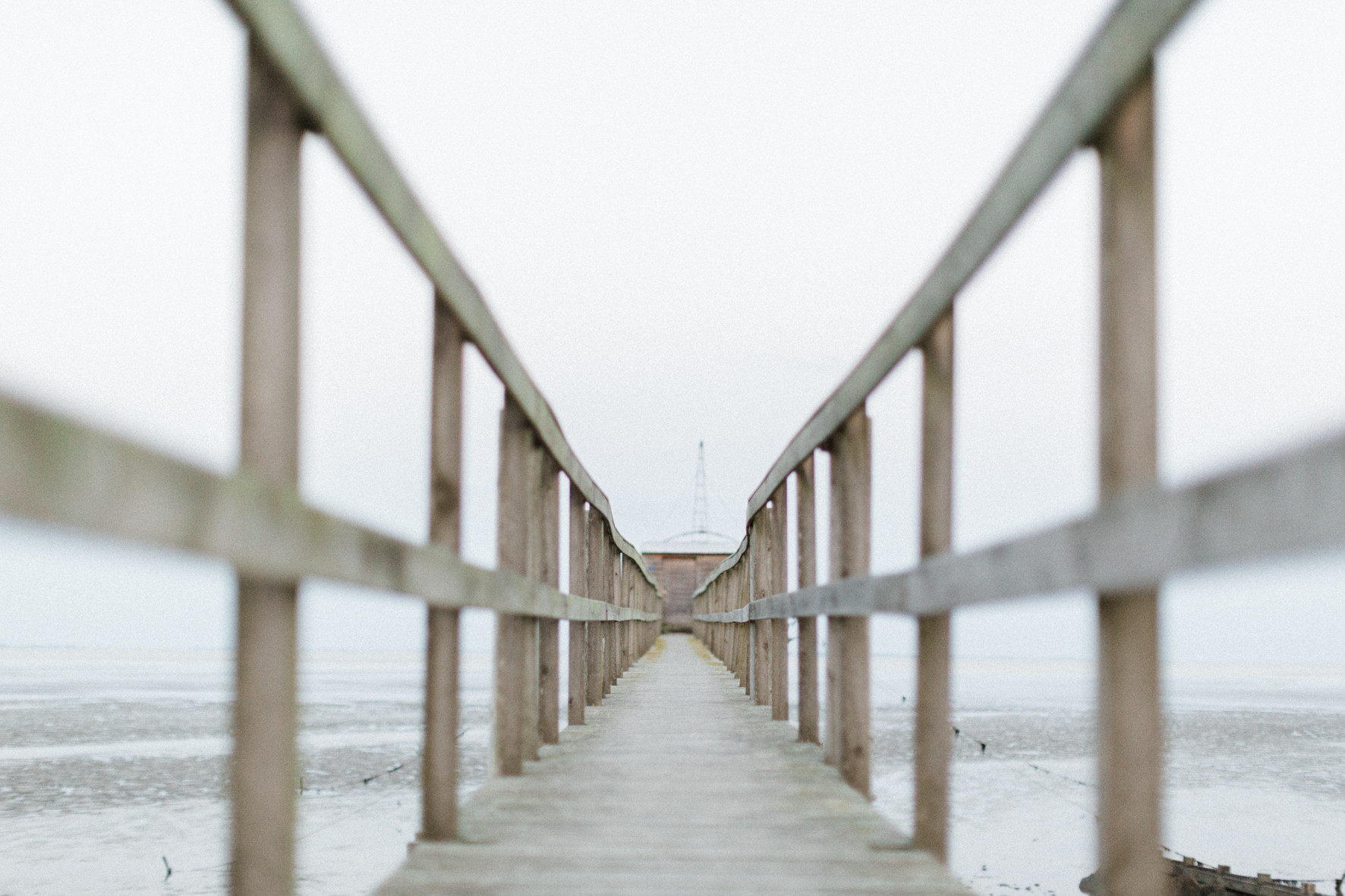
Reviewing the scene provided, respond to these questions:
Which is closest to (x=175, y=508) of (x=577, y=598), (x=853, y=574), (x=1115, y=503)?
(x=1115, y=503)

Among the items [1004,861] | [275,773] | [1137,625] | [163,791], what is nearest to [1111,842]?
[1137,625]

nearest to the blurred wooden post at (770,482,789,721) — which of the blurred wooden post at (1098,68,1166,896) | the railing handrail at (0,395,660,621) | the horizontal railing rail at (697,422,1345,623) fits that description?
the horizontal railing rail at (697,422,1345,623)

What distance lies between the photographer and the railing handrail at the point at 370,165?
186 cm

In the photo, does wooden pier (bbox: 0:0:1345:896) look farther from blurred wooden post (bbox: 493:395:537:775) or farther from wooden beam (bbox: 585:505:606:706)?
wooden beam (bbox: 585:505:606:706)

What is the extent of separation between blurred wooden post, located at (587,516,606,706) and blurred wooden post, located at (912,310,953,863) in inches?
183

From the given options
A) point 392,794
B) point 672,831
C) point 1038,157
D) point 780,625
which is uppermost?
point 1038,157

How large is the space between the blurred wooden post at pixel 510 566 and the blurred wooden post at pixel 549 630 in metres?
0.89

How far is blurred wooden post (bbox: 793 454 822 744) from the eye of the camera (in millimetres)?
5742

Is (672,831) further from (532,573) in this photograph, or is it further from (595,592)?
(595,592)

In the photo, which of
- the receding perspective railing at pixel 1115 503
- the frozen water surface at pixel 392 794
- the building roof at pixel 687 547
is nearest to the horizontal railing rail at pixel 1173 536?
the receding perspective railing at pixel 1115 503

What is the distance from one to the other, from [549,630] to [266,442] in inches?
162

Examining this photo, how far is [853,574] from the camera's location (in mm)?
4254

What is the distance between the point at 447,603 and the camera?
3.08 m

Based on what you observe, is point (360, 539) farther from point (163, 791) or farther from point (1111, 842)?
point (163, 791)
